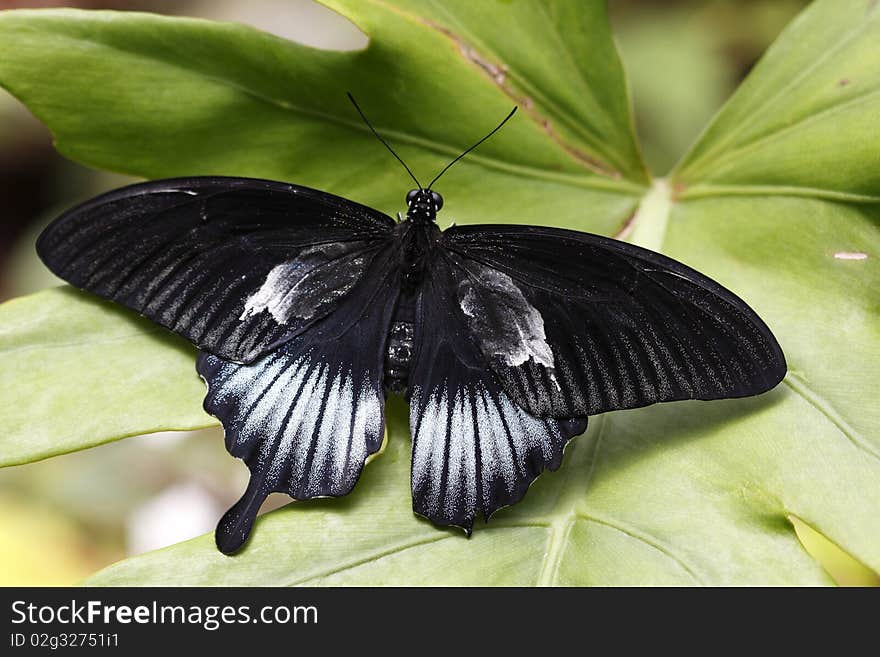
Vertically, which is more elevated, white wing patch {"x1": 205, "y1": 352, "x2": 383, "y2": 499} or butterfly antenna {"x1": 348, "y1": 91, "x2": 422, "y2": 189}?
butterfly antenna {"x1": 348, "y1": 91, "x2": 422, "y2": 189}

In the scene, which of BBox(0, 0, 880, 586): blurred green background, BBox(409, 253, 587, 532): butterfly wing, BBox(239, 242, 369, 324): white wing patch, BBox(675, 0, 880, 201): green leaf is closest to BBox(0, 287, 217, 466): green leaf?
BBox(239, 242, 369, 324): white wing patch

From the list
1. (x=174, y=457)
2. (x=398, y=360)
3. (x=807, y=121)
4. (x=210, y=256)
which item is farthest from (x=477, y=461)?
(x=174, y=457)

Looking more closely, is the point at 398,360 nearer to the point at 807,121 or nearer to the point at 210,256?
the point at 210,256

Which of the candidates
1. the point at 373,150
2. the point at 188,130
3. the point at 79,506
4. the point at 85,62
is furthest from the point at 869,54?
the point at 79,506

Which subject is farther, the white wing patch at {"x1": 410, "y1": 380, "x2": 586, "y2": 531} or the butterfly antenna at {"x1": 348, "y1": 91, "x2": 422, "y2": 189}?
the butterfly antenna at {"x1": 348, "y1": 91, "x2": 422, "y2": 189}

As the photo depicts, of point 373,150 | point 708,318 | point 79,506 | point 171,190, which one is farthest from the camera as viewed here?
point 79,506

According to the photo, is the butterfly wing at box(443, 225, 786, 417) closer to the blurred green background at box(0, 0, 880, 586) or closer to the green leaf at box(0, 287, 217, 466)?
the green leaf at box(0, 287, 217, 466)
